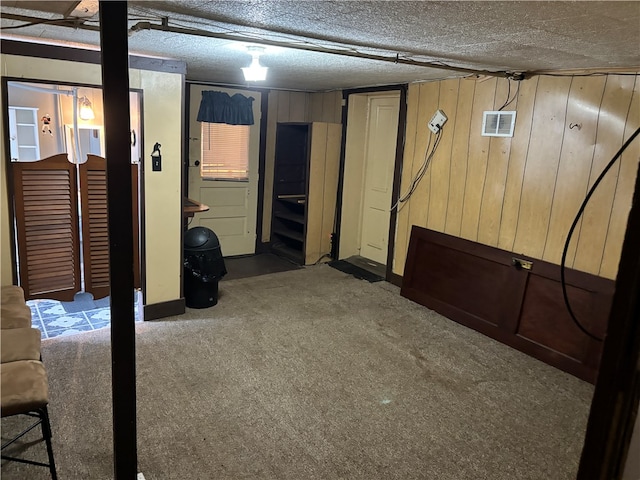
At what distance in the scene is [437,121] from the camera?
4297 mm

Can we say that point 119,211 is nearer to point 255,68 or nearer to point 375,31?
point 375,31

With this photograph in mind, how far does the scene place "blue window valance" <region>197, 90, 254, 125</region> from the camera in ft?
17.5

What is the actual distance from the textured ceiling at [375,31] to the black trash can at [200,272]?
154cm

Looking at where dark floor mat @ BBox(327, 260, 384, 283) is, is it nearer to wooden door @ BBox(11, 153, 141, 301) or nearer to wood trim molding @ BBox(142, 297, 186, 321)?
wood trim molding @ BBox(142, 297, 186, 321)

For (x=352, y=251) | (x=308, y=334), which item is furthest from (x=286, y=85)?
(x=308, y=334)

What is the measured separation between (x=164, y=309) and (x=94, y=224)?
869 millimetres

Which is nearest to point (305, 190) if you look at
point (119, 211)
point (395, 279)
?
point (395, 279)

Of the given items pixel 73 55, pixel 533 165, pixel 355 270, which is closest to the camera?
pixel 73 55

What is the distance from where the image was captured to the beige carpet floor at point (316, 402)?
2293mm

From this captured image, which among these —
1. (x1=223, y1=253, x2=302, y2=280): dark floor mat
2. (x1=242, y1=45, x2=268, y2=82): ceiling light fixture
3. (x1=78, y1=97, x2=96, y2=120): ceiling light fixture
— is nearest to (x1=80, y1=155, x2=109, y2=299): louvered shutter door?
(x1=242, y1=45, x2=268, y2=82): ceiling light fixture

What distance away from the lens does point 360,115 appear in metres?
5.48

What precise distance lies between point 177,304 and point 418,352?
6.55ft

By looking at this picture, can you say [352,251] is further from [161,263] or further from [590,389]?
[590,389]

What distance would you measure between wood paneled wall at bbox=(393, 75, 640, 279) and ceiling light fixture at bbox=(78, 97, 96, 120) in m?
4.36
